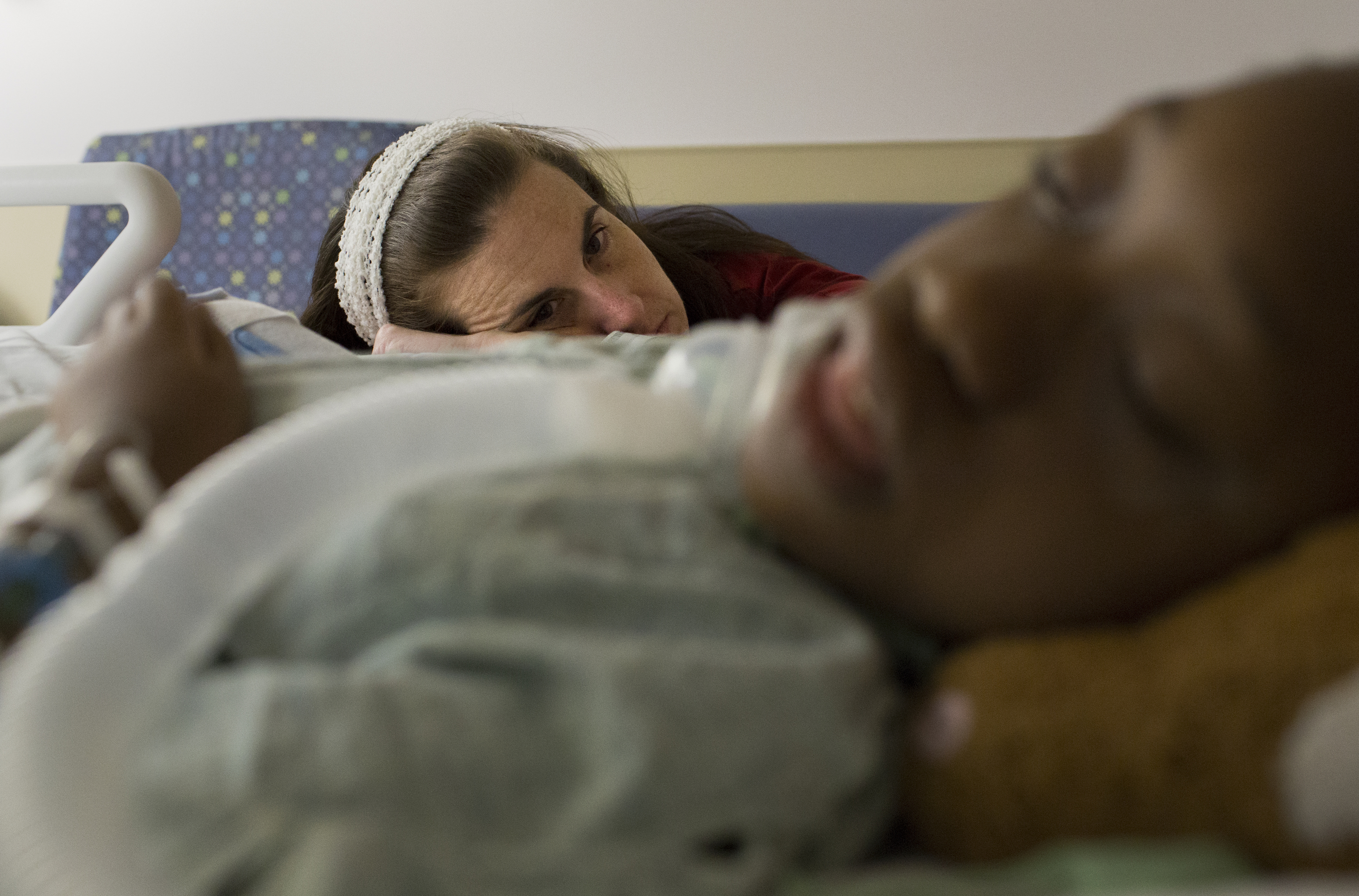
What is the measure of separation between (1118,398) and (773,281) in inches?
50.5

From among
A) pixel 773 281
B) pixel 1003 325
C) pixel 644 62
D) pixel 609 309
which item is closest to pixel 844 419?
pixel 1003 325

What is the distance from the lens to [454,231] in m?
1.33

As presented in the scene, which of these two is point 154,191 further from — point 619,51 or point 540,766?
point 619,51

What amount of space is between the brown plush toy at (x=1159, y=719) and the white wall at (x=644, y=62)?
202 centimetres

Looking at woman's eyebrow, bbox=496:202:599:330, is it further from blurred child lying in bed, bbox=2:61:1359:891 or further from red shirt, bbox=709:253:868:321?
blurred child lying in bed, bbox=2:61:1359:891

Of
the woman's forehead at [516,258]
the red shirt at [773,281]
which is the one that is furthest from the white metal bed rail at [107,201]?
the red shirt at [773,281]

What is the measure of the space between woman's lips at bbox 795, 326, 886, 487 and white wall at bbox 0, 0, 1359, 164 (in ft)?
6.44

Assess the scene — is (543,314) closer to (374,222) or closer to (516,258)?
(516,258)

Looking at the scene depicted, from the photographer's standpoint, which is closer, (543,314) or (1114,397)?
(1114,397)

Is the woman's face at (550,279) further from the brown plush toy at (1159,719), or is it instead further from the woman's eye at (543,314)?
the brown plush toy at (1159,719)

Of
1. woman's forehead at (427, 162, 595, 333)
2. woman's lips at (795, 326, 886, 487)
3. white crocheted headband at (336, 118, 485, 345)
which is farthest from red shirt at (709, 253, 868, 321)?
woman's lips at (795, 326, 886, 487)

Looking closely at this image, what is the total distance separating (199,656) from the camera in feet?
1.35

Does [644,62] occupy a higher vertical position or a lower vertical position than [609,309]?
higher

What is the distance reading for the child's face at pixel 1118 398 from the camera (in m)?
0.41
